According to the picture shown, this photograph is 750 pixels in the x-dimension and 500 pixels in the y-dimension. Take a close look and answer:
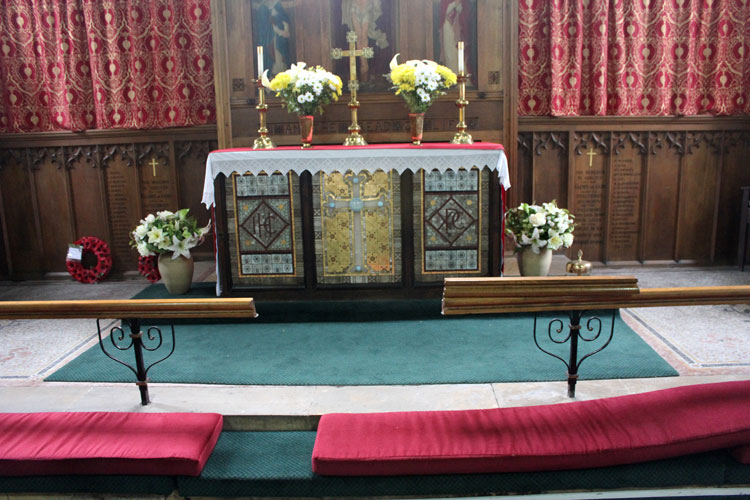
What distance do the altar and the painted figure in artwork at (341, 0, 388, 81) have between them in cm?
134

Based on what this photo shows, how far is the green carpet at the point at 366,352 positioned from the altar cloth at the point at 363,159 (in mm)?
912

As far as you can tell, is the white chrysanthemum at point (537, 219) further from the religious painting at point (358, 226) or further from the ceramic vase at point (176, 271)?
the ceramic vase at point (176, 271)

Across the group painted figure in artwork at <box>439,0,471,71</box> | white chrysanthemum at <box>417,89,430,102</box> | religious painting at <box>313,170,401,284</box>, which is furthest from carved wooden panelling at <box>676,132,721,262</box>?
religious painting at <box>313,170,401,284</box>

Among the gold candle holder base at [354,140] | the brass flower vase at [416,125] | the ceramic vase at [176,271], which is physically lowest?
the ceramic vase at [176,271]

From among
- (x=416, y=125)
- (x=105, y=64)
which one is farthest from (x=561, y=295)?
(x=105, y=64)

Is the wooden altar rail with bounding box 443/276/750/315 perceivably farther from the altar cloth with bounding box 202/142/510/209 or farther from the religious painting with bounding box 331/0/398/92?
the religious painting with bounding box 331/0/398/92

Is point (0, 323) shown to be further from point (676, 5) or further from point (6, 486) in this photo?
point (676, 5)

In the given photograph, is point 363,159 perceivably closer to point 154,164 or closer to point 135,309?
point 135,309

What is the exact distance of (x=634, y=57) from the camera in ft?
17.4

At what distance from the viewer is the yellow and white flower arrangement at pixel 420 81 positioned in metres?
4.34

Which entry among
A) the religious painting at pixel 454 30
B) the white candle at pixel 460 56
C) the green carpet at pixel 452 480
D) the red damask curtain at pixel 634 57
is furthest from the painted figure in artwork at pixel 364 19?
the green carpet at pixel 452 480

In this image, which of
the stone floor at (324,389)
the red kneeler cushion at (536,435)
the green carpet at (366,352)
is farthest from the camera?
the green carpet at (366,352)

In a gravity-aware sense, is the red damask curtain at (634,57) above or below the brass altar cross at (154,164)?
above

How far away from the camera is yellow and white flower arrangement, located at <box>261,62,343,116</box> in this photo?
435cm
